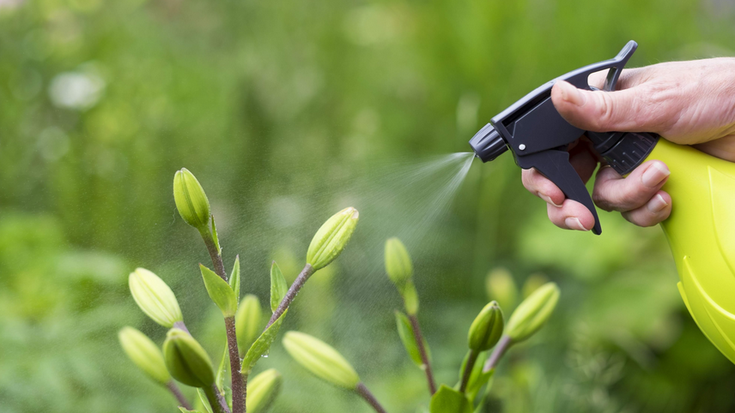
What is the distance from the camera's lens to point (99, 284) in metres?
0.84

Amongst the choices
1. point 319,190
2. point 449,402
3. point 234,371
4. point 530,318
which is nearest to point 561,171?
point 530,318

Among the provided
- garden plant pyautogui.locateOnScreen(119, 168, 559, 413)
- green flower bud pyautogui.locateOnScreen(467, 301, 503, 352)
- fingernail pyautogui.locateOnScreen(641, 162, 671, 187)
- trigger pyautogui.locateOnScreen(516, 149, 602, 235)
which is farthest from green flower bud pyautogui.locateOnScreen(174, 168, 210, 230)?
fingernail pyautogui.locateOnScreen(641, 162, 671, 187)

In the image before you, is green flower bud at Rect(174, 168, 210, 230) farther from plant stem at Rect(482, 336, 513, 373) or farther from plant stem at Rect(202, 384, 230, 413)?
→ plant stem at Rect(482, 336, 513, 373)

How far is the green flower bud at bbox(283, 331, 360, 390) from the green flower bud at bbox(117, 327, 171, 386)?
94mm

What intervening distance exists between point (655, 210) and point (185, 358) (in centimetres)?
50

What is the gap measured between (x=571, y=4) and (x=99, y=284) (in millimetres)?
1397

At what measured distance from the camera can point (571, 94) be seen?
48 cm

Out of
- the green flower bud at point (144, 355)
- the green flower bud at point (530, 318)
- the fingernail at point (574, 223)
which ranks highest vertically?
the green flower bud at point (144, 355)

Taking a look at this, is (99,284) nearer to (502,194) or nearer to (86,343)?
(86,343)

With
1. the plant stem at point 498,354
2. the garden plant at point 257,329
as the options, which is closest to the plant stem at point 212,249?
the garden plant at point 257,329

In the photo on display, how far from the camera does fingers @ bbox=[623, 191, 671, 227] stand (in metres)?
0.54

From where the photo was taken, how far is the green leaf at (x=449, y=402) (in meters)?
0.38

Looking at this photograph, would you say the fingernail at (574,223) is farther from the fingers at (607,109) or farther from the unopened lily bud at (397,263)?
the unopened lily bud at (397,263)

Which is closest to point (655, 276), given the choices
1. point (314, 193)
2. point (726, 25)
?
point (314, 193)
